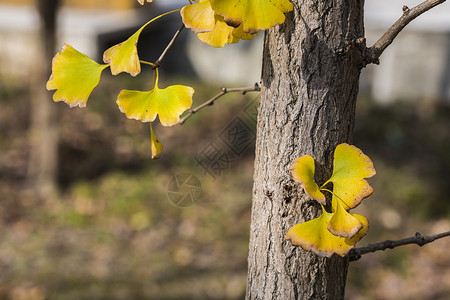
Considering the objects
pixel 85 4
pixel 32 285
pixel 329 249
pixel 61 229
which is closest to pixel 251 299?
pixel 329 249

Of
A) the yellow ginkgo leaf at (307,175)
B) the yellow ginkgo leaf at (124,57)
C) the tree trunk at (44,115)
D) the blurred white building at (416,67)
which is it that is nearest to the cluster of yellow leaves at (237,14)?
the yellow ginkgo leaf at (124,57)

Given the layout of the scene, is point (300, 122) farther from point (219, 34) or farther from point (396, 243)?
point (396, 243)

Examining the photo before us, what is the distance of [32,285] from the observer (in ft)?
11.6

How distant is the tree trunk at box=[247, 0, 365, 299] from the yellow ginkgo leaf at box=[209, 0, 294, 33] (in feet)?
0.62

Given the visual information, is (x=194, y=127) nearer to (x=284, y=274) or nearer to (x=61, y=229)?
(x=61, y=229)

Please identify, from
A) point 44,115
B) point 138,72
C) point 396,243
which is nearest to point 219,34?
point 138,72

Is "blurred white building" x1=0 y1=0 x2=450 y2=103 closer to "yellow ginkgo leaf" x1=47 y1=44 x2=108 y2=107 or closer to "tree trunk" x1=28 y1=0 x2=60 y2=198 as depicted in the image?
"tree trunk" x1=28 y1=0 x2=60 y2=198

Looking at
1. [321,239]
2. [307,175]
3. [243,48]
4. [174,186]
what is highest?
[243,48]

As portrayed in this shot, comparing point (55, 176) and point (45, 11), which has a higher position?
point (45, 11)

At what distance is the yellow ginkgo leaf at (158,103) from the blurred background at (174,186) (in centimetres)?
94

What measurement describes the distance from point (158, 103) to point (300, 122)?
0.29 meters

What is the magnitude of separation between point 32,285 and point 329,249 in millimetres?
3212

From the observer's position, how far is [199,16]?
806 mm

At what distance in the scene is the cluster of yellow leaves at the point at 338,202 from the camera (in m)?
0.84
